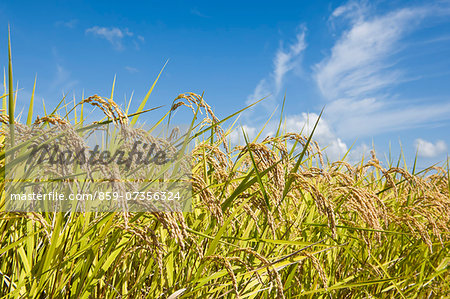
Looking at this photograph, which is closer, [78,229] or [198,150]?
[78,229]

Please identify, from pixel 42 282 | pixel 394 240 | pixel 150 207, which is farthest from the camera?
pixel 394 240

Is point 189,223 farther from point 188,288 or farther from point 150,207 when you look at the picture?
point 150,207

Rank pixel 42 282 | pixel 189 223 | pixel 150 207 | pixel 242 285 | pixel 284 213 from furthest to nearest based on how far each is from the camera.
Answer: pixel 284 213
pixel 189 223
pixel 242 285
pixel 42 282
pixel 150 207

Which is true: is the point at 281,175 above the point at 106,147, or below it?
below

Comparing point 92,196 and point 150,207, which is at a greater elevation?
point 92,196

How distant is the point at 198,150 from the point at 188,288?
775 millimetres

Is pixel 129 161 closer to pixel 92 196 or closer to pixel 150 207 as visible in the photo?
pixel 92 196

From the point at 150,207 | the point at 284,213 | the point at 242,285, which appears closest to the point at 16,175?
the point at 150,207

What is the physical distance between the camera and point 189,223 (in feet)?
7.94

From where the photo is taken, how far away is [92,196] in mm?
1589

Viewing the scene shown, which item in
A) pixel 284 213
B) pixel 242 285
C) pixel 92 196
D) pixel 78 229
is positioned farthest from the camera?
pixel 284 213

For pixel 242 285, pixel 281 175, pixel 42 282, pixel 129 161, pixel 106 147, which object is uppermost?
pixel 106 147

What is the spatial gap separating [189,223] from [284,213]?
725 mm

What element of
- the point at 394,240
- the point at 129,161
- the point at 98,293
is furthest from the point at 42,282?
the point at 394,240
